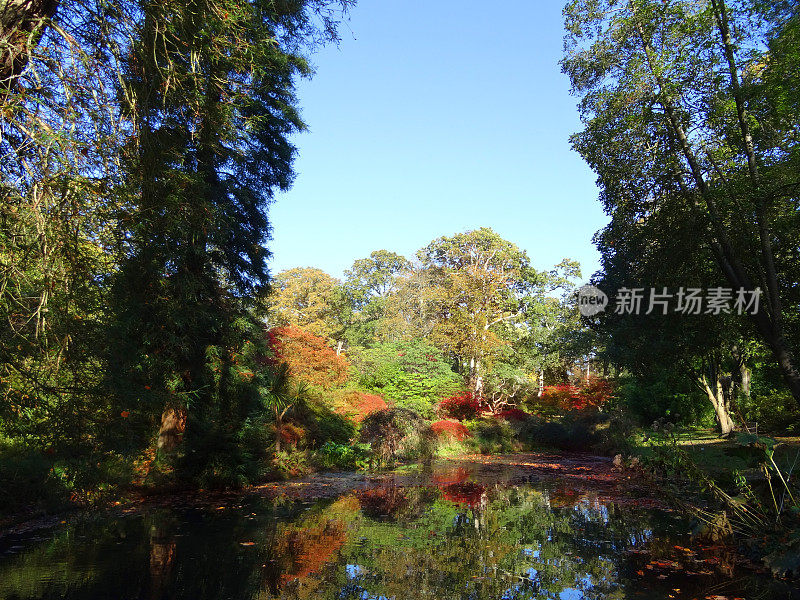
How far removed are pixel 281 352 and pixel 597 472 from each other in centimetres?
1171

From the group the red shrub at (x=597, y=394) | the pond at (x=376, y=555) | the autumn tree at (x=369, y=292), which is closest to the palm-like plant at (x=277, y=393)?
the pond at (x=376, y=555)

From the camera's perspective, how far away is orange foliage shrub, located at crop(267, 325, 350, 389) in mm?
18953

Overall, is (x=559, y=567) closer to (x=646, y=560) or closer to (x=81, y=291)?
(x=646, y=560)

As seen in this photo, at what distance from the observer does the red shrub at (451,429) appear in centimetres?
1941

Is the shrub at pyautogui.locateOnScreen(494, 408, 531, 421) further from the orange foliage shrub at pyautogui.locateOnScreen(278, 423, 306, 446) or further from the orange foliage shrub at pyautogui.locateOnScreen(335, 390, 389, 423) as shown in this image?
the orange foliage shrub at pyautogui.locateOnScreen(278, 423, 306, 446)

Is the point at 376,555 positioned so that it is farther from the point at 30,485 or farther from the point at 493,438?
the point at 493,438

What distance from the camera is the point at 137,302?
21.9 feet

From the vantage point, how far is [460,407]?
2291cm

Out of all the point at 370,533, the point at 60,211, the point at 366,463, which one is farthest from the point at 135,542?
the point at 366,463

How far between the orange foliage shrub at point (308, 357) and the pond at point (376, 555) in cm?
969

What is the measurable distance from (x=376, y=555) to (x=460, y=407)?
17.4m

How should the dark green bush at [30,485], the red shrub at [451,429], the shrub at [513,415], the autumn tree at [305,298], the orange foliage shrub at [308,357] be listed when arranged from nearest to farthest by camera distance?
the dark green bush at [30,485], the orange foliage shrub at [308,357], the red shrub at [451,429], the shrub at [513,415], the autumn tree at [305,298]

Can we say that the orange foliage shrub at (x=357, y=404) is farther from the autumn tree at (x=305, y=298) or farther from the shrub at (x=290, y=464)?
the autumn tree at (x=305, y=298)

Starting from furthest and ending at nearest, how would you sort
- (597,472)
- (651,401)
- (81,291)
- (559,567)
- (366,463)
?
(651,401)
(366,463)
(597,472)
(559,567)
(81,291)
